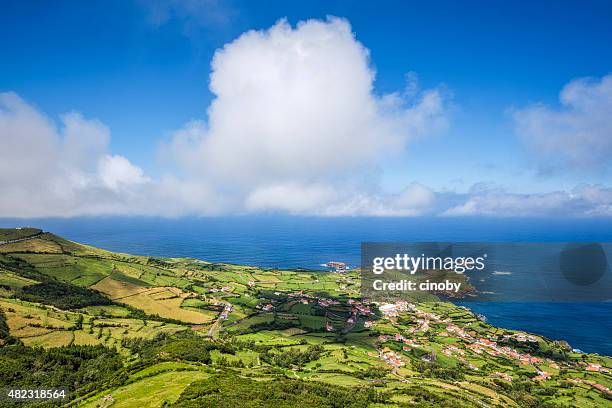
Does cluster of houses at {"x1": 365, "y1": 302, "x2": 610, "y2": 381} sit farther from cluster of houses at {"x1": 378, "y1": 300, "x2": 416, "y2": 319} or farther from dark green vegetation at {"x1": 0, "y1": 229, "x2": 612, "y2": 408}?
cluster of houses at {"x1": 378, "y1": 300, "x2": 416, "y2": 319}

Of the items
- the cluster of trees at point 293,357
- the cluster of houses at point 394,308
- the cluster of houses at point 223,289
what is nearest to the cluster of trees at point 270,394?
the cluster of trees at point 293,357

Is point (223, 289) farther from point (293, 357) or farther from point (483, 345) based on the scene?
point (483, 345)

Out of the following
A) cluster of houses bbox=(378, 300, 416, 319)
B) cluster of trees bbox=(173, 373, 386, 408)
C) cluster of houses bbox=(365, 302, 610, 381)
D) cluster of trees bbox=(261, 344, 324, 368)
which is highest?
cluster of trees bbox=(173, 373, 386, 408)

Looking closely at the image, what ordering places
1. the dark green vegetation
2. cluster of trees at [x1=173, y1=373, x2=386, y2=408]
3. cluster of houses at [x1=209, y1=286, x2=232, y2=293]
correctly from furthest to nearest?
cluster of houses at [x1=209, y1=286, x2=232, y2=293], the dark green vegetation, cluster of trees at [x1=173, y1=373, x2=386, y2=408]

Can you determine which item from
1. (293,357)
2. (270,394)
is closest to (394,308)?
(293,357)

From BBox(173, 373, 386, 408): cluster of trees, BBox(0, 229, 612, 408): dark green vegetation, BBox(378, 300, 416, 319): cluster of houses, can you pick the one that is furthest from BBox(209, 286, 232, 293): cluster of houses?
BBox(173, 373, 386, 408): cluster of trees

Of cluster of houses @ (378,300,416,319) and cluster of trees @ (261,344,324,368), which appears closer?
cluster of trees @ (261,344,324,368)

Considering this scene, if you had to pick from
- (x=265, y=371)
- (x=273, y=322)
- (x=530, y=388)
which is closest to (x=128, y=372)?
(x=265, y=371)
